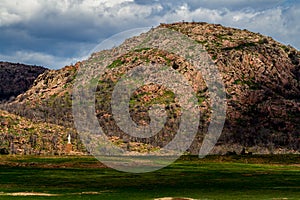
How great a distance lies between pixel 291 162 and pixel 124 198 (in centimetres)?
13608

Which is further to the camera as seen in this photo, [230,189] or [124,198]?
[230,189]

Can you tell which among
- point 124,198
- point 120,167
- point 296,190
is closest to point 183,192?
point 124,198

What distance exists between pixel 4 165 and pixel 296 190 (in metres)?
98.0

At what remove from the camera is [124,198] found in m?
66.4

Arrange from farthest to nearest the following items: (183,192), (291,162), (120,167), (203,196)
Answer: (291,162)
(120,167)
(183,192)
(203,196)

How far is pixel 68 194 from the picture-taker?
2820 inches

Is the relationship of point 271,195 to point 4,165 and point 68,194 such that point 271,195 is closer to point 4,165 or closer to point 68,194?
point 68,194

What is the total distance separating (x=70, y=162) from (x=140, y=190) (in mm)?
91909

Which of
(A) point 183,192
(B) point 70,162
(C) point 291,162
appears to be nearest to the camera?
(A) point 183,192

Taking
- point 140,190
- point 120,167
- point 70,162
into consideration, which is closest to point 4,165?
point 70,162

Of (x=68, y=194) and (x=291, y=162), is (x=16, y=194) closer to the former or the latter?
(x=68, y=194)

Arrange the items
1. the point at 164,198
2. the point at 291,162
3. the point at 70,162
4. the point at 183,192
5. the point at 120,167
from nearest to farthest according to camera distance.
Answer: the point at 164,198, the point at 183,192, the point at 120,167, the point at 70,162, the point at 291,162

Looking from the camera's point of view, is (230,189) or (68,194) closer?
(68,194)

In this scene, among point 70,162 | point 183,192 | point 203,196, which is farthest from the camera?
point 70,162
